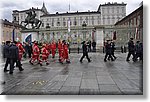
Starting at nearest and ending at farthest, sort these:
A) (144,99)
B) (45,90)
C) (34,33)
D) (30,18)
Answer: (144,99) < (45,90) < (34,33) < (30,18)

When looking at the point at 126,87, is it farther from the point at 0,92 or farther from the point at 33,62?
the point at 33,62

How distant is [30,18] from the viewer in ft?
107

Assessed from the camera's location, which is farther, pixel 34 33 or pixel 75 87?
pixel 34 33

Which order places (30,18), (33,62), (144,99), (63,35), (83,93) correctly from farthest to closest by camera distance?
1. (63,35)
2. (30,18)
3. (33,62)
4. (83,93)
5. (144,99)

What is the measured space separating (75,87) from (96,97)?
4.32 feet

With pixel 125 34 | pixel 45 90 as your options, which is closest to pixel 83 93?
pixel 45 90

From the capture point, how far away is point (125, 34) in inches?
1294

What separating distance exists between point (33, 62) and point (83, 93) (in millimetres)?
8916

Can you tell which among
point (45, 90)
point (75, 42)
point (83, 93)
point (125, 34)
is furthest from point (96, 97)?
point (75, 42)

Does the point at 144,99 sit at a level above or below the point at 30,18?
below

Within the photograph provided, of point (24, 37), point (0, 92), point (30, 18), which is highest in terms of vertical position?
point (30, 18)

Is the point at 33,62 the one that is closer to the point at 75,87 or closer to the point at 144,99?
the point at 75,87

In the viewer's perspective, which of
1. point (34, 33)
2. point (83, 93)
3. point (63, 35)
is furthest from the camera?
point (63, 35)

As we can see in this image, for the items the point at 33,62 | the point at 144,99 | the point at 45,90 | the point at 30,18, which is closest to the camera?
the point at 144,99
